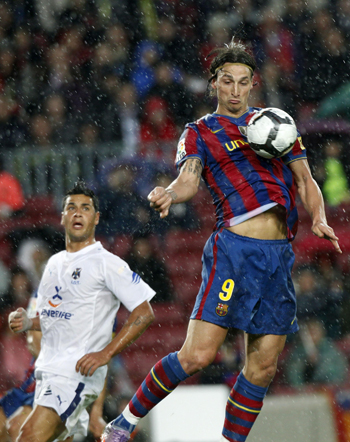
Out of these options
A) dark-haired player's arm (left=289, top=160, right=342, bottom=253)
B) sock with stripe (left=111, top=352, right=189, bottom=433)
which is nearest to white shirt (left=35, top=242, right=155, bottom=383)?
sock with stripe (left=111, top=352, right=189, bottom=433)

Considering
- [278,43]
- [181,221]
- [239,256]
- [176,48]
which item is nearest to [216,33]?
[176,48]

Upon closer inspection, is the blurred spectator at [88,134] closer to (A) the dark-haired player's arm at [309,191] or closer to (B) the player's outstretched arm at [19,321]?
(B) the player's outstretched arm at [19,321]

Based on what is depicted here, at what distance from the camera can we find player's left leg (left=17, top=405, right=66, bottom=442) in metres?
4.12

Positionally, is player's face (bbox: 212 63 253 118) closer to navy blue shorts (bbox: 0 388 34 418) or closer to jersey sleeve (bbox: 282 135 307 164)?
jersey sleeve (bbox: 282 135 307 164)

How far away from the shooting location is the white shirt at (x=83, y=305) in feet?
14.7

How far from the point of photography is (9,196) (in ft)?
26.6

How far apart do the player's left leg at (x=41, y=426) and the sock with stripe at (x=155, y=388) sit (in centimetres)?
51

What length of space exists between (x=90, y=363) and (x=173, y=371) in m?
0.68

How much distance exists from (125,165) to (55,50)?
7.70 feet

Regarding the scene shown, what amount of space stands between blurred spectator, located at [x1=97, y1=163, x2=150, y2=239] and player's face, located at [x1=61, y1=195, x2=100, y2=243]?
8.81 feet

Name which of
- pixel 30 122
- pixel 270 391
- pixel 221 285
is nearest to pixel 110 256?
pixel 221 285

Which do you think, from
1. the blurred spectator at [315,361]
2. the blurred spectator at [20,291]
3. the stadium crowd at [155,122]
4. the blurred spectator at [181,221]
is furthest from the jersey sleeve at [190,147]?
A: the blurred spectator at [181,221]

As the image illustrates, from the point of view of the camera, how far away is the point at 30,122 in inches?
347

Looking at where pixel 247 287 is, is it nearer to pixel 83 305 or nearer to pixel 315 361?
pixel 83 305
